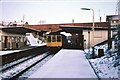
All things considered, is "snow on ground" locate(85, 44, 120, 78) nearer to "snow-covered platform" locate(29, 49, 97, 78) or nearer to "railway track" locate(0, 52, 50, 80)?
"snow-covered platform" locate(29, 49, 97, 78)

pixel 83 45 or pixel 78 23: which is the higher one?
pixel 78 23

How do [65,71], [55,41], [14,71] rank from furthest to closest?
[55,41]
[14,71]
[65,71]

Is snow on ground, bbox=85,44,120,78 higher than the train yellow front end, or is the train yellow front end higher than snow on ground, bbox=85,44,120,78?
the train yellow front end

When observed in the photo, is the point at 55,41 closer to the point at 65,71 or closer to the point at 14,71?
the point at 14,71

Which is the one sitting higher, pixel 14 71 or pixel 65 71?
pixel 65 71

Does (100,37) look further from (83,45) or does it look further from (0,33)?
(0,33)

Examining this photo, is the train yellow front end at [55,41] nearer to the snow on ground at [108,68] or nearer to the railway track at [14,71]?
the railway track at [14,71]

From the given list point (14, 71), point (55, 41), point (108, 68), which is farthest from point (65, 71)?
point (55, 41)

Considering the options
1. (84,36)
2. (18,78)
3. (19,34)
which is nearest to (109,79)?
(18,78)

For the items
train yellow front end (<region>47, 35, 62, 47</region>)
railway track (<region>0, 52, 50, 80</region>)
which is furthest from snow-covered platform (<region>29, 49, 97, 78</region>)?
train yellow front end (<region>47, 35, 62, 47</region>)

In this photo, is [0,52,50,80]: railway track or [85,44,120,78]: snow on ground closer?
[85,44,120,78]: snow on ground

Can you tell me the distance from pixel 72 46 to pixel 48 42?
180 inches

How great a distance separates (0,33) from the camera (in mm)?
31000

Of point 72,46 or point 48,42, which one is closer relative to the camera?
point 48,42
